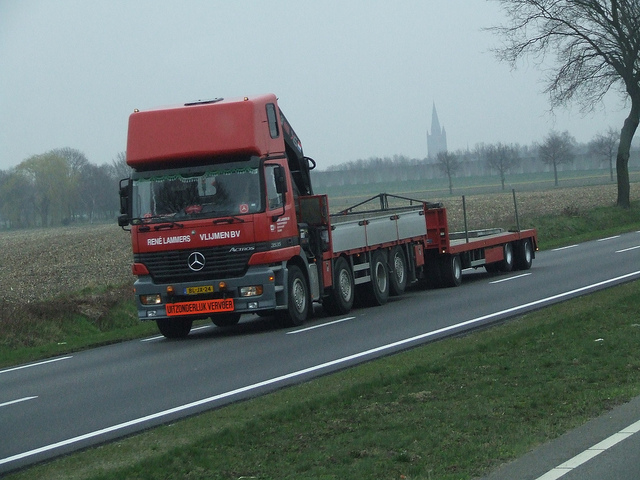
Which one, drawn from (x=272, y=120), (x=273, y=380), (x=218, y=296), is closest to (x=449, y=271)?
(x=272, y=120)

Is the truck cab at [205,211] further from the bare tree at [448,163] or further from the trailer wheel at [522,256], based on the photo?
the bare tree at [448,163]

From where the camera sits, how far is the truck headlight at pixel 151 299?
16.3 m

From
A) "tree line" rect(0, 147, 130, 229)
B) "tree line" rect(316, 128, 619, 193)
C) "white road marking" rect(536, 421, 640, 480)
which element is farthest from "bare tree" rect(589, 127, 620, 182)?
"white road marking" rect(536, 421, 640, 480)

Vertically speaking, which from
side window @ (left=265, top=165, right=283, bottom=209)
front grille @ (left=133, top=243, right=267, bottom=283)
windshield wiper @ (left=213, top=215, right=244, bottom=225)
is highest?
side window @ (left=265, top=165, right=283, bottom=209)

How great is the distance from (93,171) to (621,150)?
303ft

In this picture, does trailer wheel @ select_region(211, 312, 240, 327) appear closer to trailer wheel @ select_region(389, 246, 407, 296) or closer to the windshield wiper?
the windshield wiper

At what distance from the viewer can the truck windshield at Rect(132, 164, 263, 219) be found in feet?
52.6

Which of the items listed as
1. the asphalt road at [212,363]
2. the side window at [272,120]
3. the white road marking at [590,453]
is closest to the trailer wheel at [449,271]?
the asphalt road at [212,363]

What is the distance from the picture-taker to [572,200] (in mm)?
63812

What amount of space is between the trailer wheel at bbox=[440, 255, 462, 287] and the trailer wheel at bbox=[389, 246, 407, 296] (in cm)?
136

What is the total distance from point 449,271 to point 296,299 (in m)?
6.40

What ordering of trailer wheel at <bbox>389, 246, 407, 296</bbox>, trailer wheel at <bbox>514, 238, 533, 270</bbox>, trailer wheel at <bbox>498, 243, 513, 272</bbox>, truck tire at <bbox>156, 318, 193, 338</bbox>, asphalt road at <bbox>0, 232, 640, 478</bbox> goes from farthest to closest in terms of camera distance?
trailer wheel at <bbox>514, 238, 533, 270</bbox>, trailer wheel at <bbox>498, 243, 513, 272</bbox>, trailer wheel at <bbox>389, 246, 407, 296</bbox>, truck tire at <bbox>156, 318, 193, 338</bbox>, asphalt road at <bbox>0, 232, 640, 478</bbox>

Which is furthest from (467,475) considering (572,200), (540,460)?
(572,200)

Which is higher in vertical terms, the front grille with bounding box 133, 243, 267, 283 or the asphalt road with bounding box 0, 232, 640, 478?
the front grille with bounding box 133, 243, 267, 283
